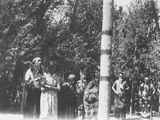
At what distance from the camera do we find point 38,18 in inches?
941

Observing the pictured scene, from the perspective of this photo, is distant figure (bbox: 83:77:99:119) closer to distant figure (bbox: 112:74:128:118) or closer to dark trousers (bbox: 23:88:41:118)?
distant figure (bbox: 112:74:128:118)

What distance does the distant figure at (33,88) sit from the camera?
353 inches

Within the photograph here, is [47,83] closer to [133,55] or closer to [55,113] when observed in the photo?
[55,113]

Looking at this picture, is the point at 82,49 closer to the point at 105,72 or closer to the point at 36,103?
the point at 36,103

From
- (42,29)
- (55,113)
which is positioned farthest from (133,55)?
(55,113)

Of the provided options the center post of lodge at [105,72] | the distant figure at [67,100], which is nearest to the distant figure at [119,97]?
the distant figure at [67,100]

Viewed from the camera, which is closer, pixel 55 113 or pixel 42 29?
pixel 55 113

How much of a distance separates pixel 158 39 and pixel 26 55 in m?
10.0

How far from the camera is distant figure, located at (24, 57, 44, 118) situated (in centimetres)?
897

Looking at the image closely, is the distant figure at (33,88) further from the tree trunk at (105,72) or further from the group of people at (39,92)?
the tree trunk at (105,72)

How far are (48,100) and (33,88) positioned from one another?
479 millimetres

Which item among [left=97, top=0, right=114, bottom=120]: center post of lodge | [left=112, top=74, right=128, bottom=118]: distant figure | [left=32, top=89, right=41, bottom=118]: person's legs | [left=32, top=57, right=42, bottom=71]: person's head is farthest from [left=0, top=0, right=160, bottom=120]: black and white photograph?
[left=97, top=0, right=114, bottom=120]: center post of lodge

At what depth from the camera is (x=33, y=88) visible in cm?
914

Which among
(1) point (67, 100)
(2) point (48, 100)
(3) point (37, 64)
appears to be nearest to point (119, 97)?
(1) point (67, 100)
